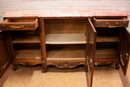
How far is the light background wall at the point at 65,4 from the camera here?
2.14 meters

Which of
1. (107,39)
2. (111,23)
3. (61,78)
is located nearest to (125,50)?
(107,39)

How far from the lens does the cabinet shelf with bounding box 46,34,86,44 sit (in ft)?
6.65

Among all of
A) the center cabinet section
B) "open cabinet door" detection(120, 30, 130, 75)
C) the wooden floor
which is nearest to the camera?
"open cabinet door" detection(120, 30, 130, 75)

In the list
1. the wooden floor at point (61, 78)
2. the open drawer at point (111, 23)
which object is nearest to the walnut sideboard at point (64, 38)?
the open drawer at point (111, 23)

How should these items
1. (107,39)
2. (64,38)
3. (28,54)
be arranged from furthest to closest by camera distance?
(28,54) < (64,38) < (107,39)

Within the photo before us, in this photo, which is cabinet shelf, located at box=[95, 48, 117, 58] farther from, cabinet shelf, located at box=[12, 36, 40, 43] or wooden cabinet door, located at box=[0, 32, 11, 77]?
wooden cabinet door, located at box=[0, 32, 11, 77]

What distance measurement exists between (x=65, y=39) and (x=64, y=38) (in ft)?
0.12

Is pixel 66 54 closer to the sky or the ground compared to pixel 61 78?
closer to the sky

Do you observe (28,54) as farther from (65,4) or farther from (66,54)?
(65,4)

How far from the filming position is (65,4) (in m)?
2.16

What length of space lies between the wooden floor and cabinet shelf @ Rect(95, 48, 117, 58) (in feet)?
0.73

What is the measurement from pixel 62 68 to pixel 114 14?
3.61 ft

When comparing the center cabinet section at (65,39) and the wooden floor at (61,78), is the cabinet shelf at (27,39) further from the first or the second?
the wooden floor at (61,78)

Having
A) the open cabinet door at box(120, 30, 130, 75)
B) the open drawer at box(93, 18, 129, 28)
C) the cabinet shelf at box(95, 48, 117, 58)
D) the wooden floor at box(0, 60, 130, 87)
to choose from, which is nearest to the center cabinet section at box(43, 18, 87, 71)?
the wooden floor at box(0, 60, 130, 87)
